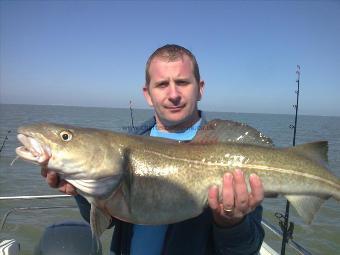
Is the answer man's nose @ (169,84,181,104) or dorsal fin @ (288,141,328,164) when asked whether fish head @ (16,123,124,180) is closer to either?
man's nose @ (169,84,181,104)

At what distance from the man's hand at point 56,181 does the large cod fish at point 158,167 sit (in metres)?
0.10

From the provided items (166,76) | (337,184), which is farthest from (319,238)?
(166,76)

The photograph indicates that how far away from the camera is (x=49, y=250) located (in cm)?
438

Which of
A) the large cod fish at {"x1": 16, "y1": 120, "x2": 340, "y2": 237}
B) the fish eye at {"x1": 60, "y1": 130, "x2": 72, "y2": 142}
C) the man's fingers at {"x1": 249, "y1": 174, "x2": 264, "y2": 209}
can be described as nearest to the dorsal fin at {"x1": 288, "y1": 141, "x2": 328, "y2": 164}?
the large cod fish at {"x1": 16, "y1": 120, "x2": 340, "y2": 237}

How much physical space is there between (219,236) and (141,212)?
0.71 metres

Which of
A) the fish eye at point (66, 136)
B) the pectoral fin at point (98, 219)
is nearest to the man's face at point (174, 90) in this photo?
the fish eye at point (66, 136)

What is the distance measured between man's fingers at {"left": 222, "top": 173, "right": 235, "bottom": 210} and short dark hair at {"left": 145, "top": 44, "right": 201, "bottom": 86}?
1226 mm

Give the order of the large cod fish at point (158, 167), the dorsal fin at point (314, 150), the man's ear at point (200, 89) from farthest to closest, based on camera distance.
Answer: the man's ear at point (200, 89)
the dorsal fin at point (314, 150)
the large cod fish at point (158, 167)

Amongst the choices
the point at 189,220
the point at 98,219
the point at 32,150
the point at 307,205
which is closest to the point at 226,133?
the point at 189,220

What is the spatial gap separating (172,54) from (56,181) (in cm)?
166

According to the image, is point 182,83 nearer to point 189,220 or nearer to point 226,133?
point 226,133

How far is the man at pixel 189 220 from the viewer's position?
9.43 ft

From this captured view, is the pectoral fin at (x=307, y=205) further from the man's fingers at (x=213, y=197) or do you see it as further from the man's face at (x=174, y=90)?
the man's face at (x=174, y=90)

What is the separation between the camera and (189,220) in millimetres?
3211
